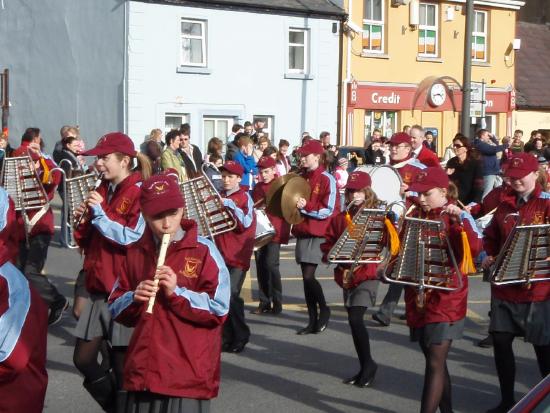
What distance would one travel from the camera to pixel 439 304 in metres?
7.04

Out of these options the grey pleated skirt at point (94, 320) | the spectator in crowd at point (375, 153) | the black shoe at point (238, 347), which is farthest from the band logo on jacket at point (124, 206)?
the spectator in crowd at point (375, 153)

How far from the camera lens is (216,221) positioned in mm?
9312

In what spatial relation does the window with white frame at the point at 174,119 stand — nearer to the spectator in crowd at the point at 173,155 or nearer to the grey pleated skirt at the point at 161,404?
the spectator in crowd at the point at 173,155

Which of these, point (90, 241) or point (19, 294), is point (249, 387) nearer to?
point (90, 241)

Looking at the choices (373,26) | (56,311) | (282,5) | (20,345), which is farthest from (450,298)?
(373,26)

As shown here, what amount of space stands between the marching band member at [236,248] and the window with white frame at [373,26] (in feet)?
79.7

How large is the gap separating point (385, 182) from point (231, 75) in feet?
68.3

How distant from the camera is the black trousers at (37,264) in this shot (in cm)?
1102

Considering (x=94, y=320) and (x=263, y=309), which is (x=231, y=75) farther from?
(x=94, y=320)

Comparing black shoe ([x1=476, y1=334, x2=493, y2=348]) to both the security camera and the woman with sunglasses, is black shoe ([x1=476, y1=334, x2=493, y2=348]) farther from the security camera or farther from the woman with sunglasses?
the security camera

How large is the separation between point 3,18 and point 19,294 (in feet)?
96.4

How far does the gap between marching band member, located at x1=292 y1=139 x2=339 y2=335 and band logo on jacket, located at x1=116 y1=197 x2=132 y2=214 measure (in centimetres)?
384

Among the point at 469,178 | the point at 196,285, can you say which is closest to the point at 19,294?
the point at 196,285

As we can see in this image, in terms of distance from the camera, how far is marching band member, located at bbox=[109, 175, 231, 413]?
5039 millimetres
